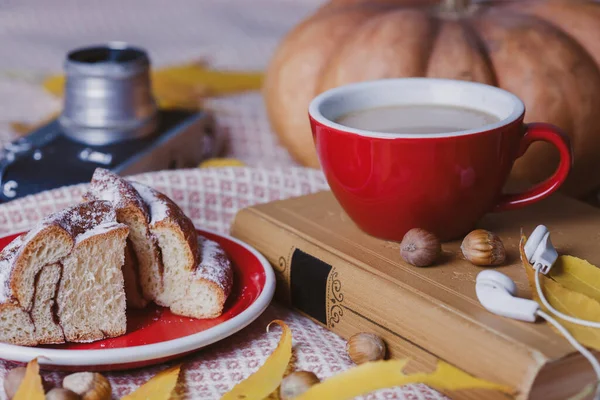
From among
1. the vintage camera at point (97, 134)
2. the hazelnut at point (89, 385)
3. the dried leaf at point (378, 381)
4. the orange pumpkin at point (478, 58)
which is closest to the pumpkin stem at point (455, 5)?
the orange pumpkin at point (478, 58)

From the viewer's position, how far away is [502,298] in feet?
2.89

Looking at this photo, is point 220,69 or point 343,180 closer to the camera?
point 343,180

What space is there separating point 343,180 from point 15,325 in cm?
43

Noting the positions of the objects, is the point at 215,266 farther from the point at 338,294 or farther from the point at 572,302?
the point at 572,302

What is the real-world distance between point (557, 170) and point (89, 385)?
2.11 feet

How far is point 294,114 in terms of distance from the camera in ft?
5.32

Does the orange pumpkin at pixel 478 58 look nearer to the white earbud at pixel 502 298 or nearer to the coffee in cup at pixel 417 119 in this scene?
the coffee in cup at pixel 417 119

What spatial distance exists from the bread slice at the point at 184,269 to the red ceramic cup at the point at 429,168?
0.64 feet

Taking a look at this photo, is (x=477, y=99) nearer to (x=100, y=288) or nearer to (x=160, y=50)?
(x=100, y=288)

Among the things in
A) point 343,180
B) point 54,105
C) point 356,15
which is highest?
point 356,15

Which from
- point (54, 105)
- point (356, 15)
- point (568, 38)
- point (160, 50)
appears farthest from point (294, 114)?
point (160, 50)

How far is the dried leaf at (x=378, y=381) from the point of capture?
2.77 feet

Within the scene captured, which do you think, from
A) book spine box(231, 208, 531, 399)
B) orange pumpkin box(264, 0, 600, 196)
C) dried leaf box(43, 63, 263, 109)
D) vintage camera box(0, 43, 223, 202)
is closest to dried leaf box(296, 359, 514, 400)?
book spine box(231, 208, 531, 399)

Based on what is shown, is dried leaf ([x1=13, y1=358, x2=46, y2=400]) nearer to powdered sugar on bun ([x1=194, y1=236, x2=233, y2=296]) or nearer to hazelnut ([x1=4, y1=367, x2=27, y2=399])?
hazelnut ([x1=4, y1=367, x2=27, y2=399])
